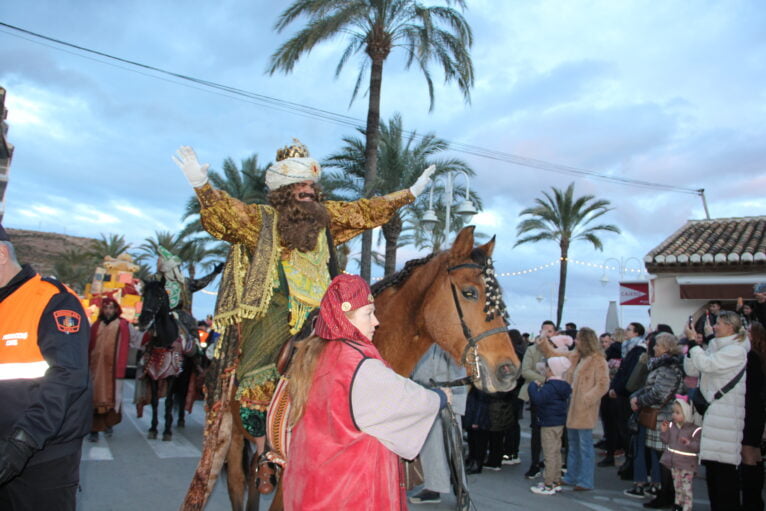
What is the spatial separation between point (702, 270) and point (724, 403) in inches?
528

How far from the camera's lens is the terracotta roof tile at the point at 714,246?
58.6ft

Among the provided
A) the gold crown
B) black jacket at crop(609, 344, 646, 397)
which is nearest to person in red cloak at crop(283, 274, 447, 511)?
the gold crown

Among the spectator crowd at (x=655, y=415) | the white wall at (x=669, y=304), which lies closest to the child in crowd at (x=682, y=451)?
the spectator crowd at (x=655, y=415)

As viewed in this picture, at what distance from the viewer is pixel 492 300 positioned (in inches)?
159

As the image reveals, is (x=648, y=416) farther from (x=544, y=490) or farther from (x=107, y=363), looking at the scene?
(x=107, y=363)

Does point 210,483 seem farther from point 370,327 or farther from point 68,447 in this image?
point 370,327

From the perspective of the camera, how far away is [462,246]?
4215 mm

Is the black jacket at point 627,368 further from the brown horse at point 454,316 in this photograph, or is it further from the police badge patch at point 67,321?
the police badge patch at point 67,321

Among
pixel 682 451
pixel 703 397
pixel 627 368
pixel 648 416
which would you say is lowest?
pixel 682 451

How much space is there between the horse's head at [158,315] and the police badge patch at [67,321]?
7482 millimetres

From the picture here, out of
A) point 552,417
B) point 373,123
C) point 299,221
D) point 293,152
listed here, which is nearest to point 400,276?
point 299,221

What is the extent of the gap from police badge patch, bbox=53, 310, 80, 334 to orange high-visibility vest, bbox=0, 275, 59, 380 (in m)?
0.10

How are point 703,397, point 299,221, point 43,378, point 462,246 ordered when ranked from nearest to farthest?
point 43,378 → point 462,246 → point 299,221 → point 703,397

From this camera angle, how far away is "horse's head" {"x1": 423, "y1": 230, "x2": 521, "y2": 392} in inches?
152
